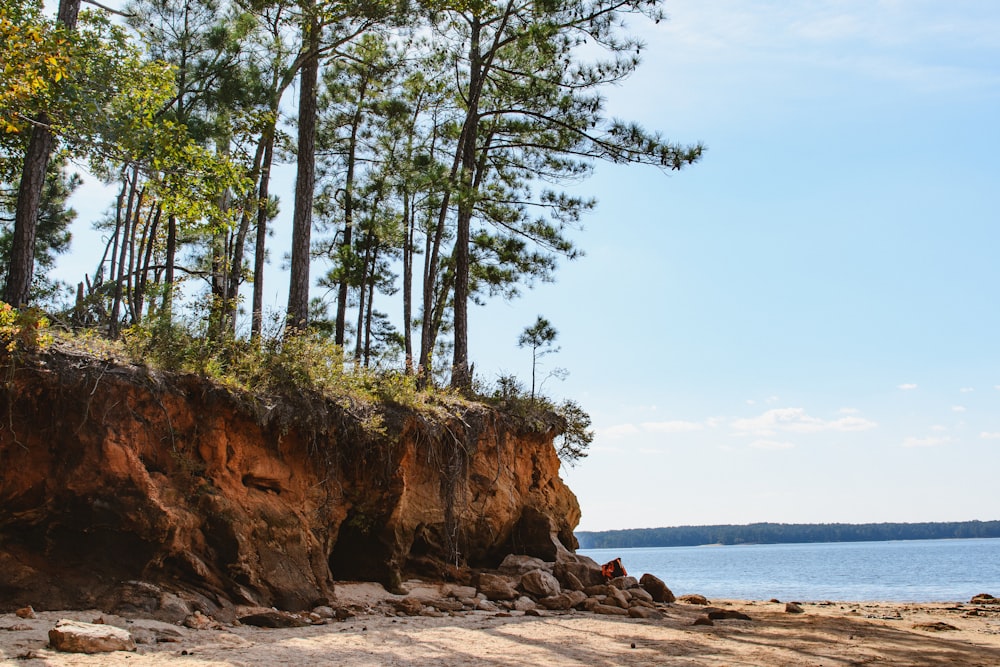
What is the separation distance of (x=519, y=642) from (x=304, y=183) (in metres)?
9.77

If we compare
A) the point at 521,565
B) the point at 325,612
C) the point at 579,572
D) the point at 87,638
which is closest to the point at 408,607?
the point at 325,612

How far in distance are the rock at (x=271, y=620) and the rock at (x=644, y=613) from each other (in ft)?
17.7

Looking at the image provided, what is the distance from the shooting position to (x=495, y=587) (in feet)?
44.1

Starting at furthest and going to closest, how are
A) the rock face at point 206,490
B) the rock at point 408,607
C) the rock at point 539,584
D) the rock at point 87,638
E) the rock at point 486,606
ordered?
the rock at point 539,584, the rock at point 486,606, the rock at point 408,607, the rock face at point 206,490, the rock at point 87,638

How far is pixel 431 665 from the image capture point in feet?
25.3

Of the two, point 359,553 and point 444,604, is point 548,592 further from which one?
point 359,553

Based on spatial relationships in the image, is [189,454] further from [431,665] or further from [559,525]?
[559,525]

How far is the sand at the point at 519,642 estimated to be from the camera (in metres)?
7.41

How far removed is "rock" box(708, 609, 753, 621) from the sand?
10.0 inches

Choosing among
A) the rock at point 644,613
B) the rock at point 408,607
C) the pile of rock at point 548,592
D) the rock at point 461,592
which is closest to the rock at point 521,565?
the pile of rock at point 548,592

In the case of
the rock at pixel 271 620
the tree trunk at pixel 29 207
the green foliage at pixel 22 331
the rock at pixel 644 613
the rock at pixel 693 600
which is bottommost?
the rock at pixel 693 600

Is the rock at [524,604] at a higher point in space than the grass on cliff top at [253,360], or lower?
lower

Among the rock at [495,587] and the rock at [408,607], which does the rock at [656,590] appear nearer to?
the rock at [495,587]

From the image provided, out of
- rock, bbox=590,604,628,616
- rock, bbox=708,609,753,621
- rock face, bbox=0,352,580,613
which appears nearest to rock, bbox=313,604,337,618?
rock face, bbox=0,352,580,613
